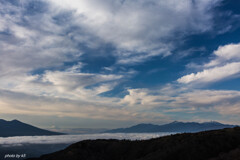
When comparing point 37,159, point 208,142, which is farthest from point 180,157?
point 37,159

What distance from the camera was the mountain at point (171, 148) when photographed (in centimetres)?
3005

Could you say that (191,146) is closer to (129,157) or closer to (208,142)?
(208,142)

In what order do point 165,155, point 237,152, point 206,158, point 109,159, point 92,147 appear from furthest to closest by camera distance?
point 92,147 < point 109,159 < point 165,155 < point 206,158 < point 237,152

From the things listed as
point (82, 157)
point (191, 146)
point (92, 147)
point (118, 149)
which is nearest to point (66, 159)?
point (82, 157)

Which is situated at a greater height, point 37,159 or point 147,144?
point 147,144

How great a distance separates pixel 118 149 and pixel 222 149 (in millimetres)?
27835

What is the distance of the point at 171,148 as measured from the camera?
33875 mm

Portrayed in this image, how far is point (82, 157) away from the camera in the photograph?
166 feet

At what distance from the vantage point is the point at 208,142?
32969mm

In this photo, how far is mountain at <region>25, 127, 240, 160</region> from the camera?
3005 centimetres

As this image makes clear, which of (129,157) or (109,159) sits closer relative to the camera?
(129,157)

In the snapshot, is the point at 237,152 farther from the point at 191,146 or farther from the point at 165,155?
the point at 165,155

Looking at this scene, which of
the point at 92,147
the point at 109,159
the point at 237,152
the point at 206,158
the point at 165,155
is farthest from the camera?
the point at 92,147

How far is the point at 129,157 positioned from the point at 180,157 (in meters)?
17.8
